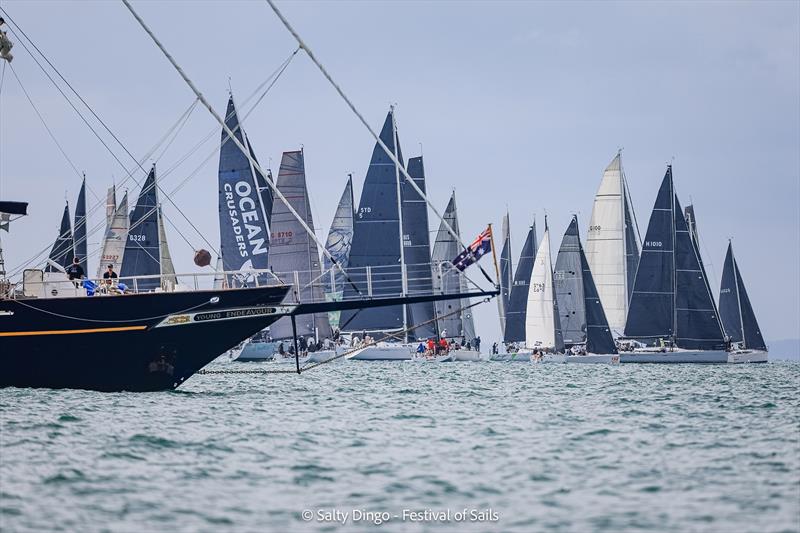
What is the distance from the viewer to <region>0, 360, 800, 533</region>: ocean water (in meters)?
13.6

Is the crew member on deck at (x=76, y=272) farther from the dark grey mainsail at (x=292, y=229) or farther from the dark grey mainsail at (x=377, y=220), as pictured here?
the dark grey mainsail at (x=377, y=220)

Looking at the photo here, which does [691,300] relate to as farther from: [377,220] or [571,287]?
[377,220]

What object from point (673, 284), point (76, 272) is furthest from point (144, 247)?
point (76, 272)

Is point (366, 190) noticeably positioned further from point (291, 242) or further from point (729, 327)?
point (729, 327)

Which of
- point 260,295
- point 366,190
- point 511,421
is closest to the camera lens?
point 511,421

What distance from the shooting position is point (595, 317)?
80312 mm

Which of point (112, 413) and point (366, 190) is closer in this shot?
point (112, 413)

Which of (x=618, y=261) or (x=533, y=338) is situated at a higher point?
(x=618, y=261)

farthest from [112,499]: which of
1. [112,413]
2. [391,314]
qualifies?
[391,314]

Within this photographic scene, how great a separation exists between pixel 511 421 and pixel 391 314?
5815cm

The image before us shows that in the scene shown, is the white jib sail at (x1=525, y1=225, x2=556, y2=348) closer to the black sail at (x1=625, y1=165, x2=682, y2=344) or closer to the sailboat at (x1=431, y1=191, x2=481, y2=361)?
the sailboat at (x1=431, y1=191, x2=481, y2=361)

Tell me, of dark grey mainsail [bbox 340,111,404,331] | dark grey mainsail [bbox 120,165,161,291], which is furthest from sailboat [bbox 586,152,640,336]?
dark grey mainsail [bbox 120,165,161,291]

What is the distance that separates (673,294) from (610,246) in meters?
9.65

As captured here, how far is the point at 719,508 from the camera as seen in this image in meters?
14.1
